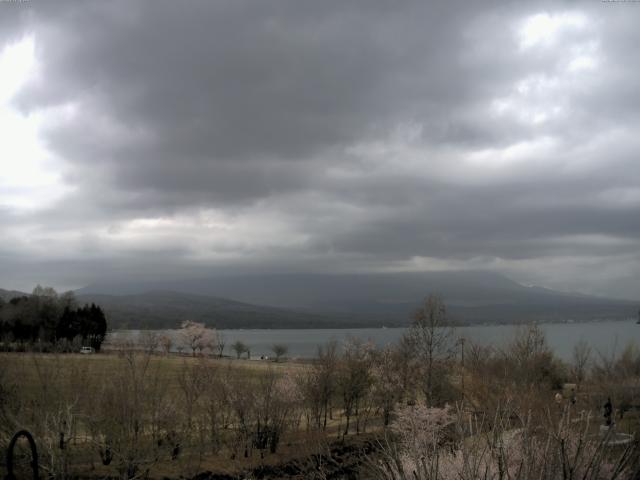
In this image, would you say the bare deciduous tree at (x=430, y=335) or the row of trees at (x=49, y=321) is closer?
the bare deciduous tree at (x=430, y=335)

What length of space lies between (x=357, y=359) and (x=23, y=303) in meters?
93.7

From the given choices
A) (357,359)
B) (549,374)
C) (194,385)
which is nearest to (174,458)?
(194,385)

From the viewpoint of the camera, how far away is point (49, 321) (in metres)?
115

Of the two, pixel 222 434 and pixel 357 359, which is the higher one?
pixel 357 359

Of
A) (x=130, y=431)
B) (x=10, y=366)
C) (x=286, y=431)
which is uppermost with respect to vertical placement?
(x=10, y=366)

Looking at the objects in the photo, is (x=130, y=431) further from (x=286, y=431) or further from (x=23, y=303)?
(x=23, y=303)

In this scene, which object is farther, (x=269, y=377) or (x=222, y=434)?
(x=269, y=377)

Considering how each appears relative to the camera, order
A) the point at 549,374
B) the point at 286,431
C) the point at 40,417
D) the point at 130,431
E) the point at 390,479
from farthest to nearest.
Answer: the point at 549,374 → the point at 286,431 → the point at 130,431 → the point at 40,417 → the point at 390,479

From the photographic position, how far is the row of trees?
11019cm

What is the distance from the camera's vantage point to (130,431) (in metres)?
26.5

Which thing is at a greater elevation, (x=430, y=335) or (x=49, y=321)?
(x=430, y=335)

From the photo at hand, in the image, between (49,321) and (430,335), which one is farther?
(49,321)

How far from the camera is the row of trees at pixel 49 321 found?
110 m

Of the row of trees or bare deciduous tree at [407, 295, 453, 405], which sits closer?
bare deciduous tree at [407, 295, 453, 405]
